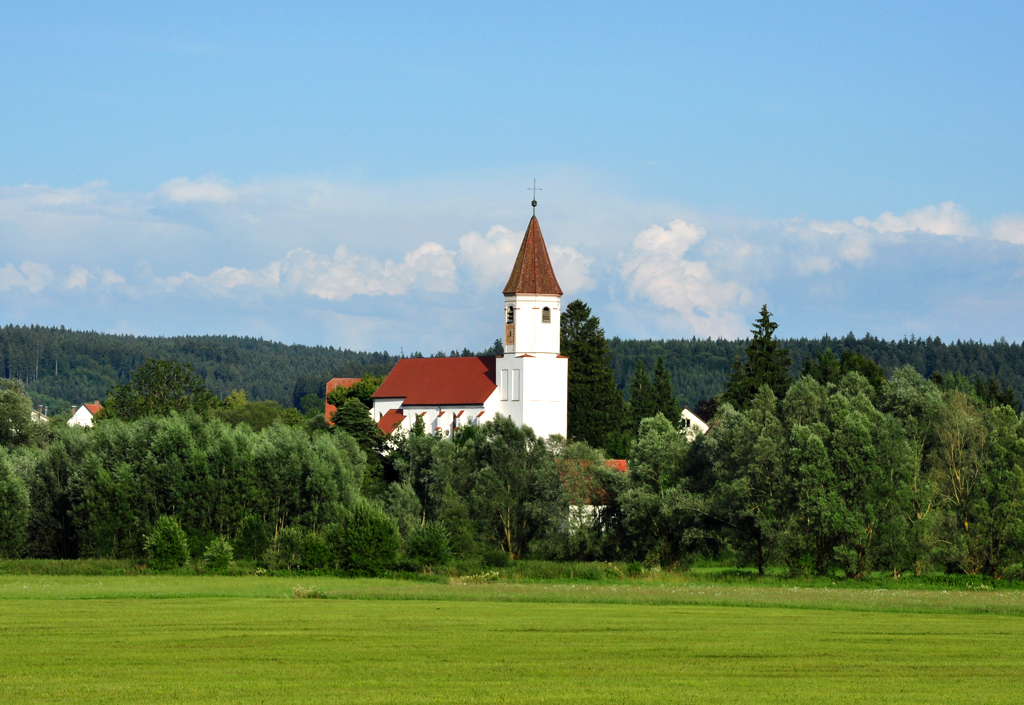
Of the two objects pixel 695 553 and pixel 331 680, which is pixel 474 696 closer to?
pixel 331 680

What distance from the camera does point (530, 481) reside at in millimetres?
67938

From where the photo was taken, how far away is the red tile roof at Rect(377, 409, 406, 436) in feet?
302

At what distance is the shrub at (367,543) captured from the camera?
4953 cm

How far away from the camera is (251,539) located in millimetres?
55875

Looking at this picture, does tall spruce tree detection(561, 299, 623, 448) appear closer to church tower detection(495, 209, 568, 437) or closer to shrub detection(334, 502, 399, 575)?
church tower detection(495, 209, 568, 437)

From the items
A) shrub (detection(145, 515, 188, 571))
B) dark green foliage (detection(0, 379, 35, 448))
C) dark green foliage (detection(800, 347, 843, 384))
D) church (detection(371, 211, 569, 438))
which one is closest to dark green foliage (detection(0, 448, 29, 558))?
shrub (detection(145, 515, 188, 571))

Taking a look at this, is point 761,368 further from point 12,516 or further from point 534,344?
point 12,516

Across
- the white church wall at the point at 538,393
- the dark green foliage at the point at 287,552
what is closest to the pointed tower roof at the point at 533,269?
the white church wall at the point at 538,393

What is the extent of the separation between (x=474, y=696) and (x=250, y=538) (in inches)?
1490

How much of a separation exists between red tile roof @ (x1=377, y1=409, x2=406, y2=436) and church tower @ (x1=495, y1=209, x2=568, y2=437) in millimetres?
8425

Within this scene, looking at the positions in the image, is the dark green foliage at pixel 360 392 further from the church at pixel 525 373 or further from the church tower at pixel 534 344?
the church tower at pixel 534 344

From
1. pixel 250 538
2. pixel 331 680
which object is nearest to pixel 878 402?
pixel 250 538

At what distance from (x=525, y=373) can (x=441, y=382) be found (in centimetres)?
855

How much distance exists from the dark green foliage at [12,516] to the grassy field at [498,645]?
14.6 m
